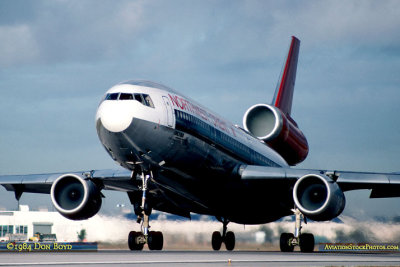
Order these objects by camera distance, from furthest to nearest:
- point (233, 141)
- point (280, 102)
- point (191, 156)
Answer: point (280, 102) → point (233, 141) → point (191, 156)

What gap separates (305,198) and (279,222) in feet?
25.4

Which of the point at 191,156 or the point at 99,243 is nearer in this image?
the point at 191,156

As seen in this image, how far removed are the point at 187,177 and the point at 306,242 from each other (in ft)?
21.4

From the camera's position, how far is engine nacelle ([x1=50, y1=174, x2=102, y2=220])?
25922 millimetres

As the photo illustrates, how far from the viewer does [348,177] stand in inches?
993

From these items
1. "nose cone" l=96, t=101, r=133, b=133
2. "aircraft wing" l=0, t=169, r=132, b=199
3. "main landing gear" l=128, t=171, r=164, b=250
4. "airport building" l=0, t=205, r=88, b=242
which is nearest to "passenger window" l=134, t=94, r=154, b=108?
"nose cone" l=96, t=101, r=133, b=133

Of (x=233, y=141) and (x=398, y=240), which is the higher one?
(x=233, y=141)

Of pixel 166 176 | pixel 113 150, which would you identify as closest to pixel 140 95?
pixel 113 150

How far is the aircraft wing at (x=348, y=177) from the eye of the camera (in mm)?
25250

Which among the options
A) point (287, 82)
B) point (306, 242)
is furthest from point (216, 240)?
point (287, 82)

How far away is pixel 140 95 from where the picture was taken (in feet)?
72.9

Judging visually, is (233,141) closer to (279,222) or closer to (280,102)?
(279,222)

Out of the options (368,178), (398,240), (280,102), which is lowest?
(398,240)

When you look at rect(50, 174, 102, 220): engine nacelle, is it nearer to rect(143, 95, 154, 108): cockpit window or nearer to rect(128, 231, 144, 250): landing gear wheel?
rect(128, 231, 144, 250): landing gear wheel
